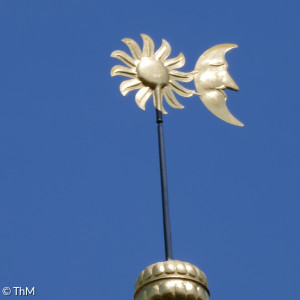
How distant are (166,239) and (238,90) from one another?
240cm

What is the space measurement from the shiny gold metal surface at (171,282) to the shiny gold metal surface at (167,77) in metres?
2.24

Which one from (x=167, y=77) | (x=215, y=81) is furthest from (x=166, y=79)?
(x=215, y=81)

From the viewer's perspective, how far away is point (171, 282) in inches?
476

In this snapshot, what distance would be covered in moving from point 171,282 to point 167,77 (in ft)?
9.15

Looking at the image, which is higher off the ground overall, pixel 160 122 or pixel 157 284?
pixel 160 122

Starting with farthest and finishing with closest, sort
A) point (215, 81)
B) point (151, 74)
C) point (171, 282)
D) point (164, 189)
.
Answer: point (215, 81) → point (151, 74) → point (164, 189) → point (171, 282)

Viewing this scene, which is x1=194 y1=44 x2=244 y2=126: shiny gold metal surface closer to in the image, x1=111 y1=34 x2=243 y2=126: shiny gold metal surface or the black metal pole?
x1=111 y1=34 x2=243 y2=126: shiny gold metal surface

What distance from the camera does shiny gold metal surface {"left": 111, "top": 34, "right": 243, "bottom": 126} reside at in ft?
46.0

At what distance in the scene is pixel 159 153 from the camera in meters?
13.6

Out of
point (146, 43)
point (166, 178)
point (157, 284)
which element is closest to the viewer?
point (157, 284)

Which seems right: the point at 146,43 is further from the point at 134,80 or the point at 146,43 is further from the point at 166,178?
the point at 166,178

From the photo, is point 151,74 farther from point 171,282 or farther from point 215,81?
point 171,282

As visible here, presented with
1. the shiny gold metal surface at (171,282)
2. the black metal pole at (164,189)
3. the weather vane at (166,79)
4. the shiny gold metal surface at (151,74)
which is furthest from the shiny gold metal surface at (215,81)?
the shiny gold metal surface at (171,282)

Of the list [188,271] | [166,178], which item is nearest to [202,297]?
[188,271]
